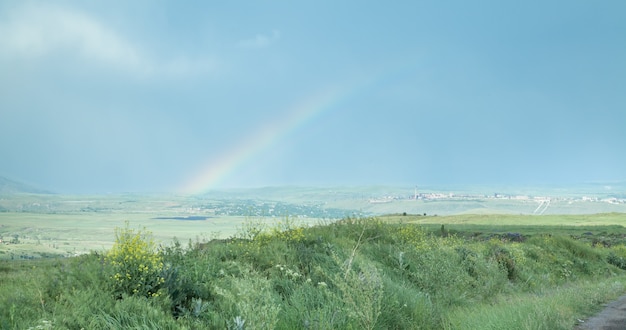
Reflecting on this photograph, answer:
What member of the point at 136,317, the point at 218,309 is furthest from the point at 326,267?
the point at 136,317

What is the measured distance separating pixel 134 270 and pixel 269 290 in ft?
8.64

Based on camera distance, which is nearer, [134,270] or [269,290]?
[134,270]

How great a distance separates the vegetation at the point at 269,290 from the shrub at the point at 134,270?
26 mm

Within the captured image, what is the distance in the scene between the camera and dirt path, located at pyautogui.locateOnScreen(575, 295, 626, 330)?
8.97 meters

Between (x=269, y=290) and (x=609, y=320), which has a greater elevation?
(x=269, y=290)

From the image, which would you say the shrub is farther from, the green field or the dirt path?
the dirt path

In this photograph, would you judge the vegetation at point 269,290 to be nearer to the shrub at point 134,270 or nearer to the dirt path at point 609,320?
the shrub at point 134,270

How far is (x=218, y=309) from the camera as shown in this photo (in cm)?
851

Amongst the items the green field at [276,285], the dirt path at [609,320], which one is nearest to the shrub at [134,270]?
the green field at [276,285]

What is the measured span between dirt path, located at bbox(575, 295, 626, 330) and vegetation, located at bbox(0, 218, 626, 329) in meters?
0.31

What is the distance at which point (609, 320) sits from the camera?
31.5ft

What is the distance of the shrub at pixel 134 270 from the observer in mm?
8539

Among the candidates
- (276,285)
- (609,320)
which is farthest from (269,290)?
(609,320)

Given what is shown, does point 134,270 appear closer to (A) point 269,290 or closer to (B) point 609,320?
(A) point 269,290
